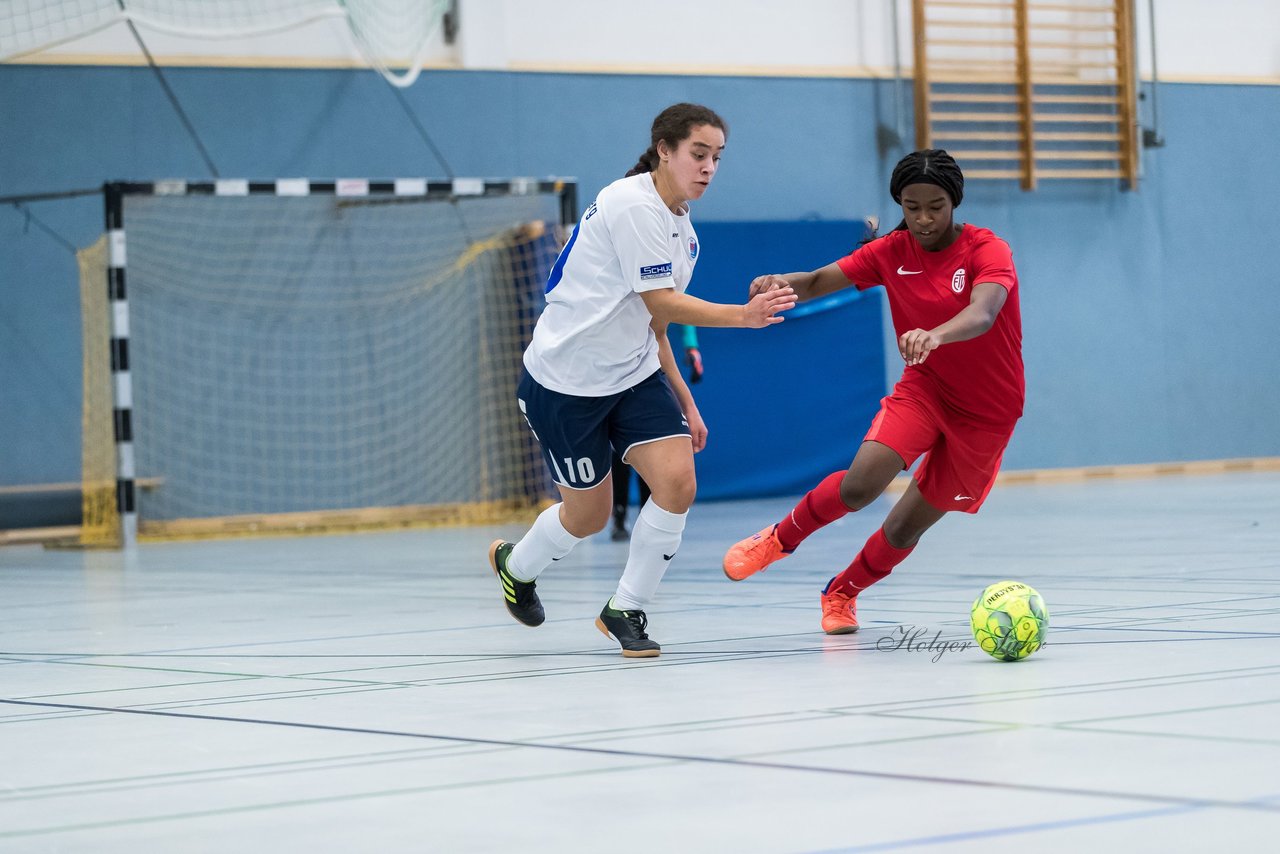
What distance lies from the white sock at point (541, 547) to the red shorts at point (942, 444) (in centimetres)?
92

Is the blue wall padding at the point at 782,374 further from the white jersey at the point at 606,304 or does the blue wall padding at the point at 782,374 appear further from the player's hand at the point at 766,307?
the player's hand at the point at 766,307

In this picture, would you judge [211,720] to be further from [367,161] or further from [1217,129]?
[1217,129]

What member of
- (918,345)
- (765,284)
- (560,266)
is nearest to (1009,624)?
(918,345)

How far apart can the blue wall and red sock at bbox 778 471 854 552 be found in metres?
9.54

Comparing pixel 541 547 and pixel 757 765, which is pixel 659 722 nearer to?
pixel 757 765

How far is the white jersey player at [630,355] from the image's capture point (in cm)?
482

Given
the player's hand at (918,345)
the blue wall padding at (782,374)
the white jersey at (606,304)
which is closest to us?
the player's hand at (918,345)

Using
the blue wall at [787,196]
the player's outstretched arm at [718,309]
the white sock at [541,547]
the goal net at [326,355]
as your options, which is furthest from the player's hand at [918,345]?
the blue wall at [787,196]

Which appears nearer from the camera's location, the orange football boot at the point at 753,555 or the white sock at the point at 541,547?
the white sock at the point at 541,547

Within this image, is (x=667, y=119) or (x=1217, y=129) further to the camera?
(x=1217, y=129)

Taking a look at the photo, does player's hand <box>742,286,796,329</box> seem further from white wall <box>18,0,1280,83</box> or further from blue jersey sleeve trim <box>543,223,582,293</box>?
white wall <box>18,0,1280,83</box>

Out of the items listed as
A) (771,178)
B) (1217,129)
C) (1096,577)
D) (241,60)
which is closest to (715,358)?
(771,178)

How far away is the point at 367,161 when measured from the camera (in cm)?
1460

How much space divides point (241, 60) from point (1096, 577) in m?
9.32
